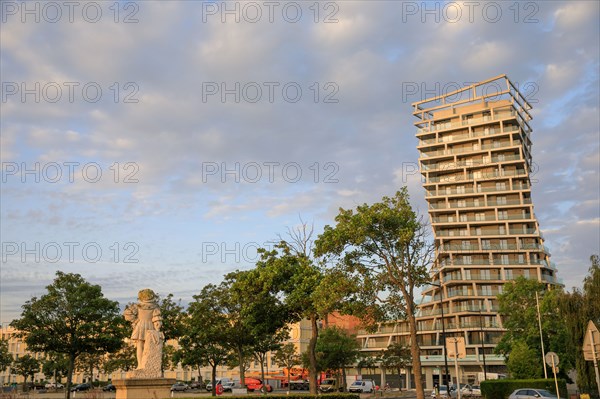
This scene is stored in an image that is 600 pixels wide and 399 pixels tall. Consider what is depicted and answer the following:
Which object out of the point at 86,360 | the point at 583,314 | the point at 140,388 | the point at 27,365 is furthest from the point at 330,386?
the point at 140,388

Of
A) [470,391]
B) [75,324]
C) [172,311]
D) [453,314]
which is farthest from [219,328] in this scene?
[453,314]

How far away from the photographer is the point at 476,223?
3797 inches

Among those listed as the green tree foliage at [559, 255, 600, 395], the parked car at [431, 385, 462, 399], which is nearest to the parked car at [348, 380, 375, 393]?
the parked car at [431, 385, 462, 399]

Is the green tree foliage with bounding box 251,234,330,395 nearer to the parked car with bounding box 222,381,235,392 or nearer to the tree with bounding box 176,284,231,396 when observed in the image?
the tree with bounding box 176,284,231,396

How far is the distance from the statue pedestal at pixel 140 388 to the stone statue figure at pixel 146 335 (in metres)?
0.32

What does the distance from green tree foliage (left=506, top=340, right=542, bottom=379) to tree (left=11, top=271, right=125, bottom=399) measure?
33.4 metres

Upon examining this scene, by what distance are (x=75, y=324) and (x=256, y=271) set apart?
1703 cm

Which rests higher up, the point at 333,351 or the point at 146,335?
the point at 146,335

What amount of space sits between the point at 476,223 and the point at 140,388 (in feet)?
275

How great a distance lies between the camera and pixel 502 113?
99.1 m

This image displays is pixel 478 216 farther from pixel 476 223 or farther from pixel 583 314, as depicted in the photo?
pixel 583 314

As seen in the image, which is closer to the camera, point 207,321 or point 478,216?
point 207,321

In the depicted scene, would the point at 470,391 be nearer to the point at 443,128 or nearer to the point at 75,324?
the point at 75,324

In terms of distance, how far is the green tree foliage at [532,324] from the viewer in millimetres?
52844
